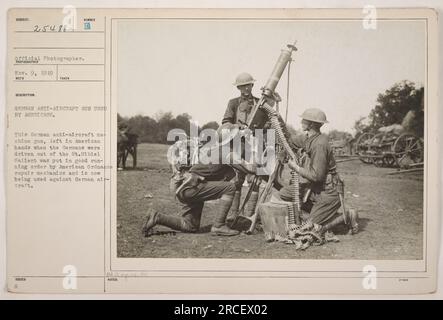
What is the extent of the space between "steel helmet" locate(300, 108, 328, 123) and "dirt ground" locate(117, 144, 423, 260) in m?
0.40

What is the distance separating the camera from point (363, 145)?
4652mm

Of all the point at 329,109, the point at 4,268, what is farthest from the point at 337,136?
the point at 4,268

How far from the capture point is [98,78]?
462 cm

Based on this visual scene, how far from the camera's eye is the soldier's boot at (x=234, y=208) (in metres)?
4.69

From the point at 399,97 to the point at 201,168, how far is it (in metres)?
1.69

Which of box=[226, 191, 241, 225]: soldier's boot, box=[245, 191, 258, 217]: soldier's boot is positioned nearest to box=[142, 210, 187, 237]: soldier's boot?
box=[226, 191, 241, 225]: soldier's boot

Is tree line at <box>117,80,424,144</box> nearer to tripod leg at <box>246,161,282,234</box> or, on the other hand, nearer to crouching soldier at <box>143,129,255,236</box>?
crouching soldier at <box>143,129,255,236</box>

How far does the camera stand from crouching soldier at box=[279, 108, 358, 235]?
4656 millimetres

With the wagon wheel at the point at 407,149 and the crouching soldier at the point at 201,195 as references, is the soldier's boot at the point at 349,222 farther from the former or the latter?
the crouching soldier at the point at 201,195

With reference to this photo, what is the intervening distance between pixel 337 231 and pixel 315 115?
3.14 feet

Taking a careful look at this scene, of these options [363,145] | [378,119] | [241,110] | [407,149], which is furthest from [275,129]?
[407,149]

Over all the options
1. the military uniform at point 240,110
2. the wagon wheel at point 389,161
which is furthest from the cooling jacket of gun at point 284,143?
the wagon wheel at point 389,161

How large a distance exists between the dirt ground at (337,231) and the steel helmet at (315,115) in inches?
15.9

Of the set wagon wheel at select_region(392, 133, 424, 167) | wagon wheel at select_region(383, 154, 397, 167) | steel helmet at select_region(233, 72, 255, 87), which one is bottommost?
wagon wheel at select_region(383, 154, 397, 167)
